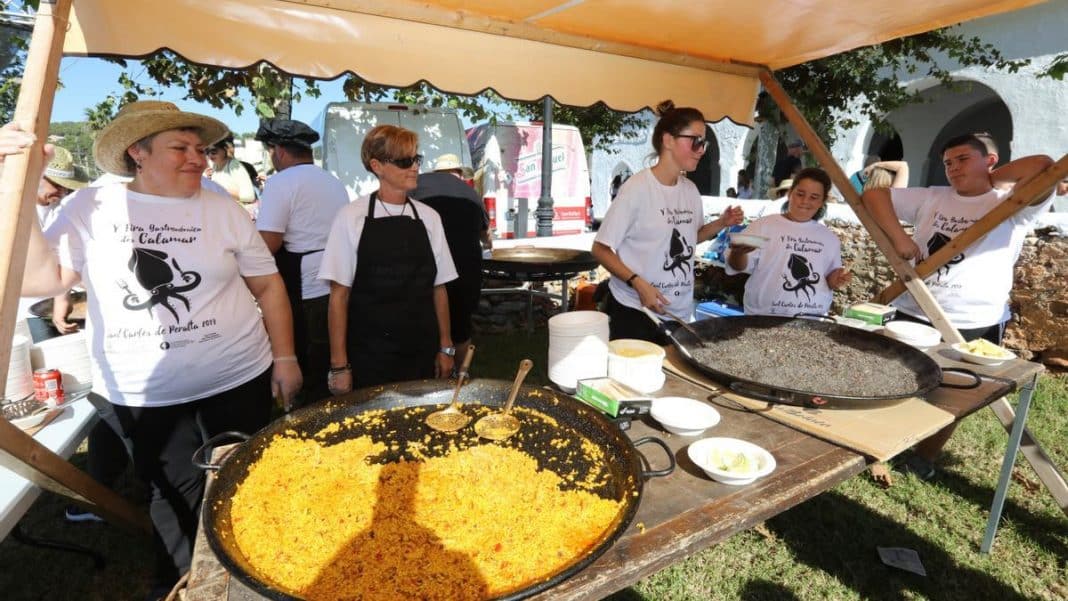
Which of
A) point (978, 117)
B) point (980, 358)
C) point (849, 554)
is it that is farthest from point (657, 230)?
point (978, 117)

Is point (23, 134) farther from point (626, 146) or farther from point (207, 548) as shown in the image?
point (626, 146)

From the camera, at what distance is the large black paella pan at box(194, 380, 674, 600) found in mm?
1067

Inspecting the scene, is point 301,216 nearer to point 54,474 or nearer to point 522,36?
point 522,36

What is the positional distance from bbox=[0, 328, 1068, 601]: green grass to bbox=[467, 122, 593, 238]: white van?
26.8 ft

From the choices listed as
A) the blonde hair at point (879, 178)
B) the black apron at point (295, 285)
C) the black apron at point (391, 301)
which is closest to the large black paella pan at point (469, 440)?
the black apron at point (391, 301)

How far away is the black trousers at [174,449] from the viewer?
204cm

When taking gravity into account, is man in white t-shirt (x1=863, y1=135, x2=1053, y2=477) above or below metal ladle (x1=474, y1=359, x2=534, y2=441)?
above

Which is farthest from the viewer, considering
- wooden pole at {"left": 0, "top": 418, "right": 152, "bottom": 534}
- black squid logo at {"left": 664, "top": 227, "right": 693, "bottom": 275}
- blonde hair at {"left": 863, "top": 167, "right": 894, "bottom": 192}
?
blonde hair at {"left": 863, "top": 167, "right": 894, "bottom": 192}

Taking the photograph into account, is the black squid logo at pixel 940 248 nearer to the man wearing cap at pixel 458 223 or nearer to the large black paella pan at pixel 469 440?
the large black paella pan at pixel 469 440

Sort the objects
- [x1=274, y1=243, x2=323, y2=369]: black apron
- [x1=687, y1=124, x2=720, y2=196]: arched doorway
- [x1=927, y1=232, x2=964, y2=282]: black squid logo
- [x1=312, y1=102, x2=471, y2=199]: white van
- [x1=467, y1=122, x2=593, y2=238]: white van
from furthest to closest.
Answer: [x1=687, y1=124, x2=720, y2=196]: arched doorway < [x1=467, y1=122, x2=593, y2=238]: white van < [x1=312, y1=102, x2=471, y2=199]: white van < [x1=274, y1=243, x2=323, y2=369]: black apron < [x1=927, y1=232, x2=964, y2=282]: black squid logo

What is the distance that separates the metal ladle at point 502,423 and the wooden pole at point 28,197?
1.23m

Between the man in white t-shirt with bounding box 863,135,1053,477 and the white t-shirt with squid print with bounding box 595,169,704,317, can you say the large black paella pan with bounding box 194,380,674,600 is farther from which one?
the man in white t-shirt with bounding box 863,135,1053,477

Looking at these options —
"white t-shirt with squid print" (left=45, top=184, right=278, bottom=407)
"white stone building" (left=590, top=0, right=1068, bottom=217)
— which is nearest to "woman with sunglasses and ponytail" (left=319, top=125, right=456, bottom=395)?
"white t-shirt with squid print" (left=45, top=184, right=278, bottom=407)

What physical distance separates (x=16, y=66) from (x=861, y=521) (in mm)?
8675
